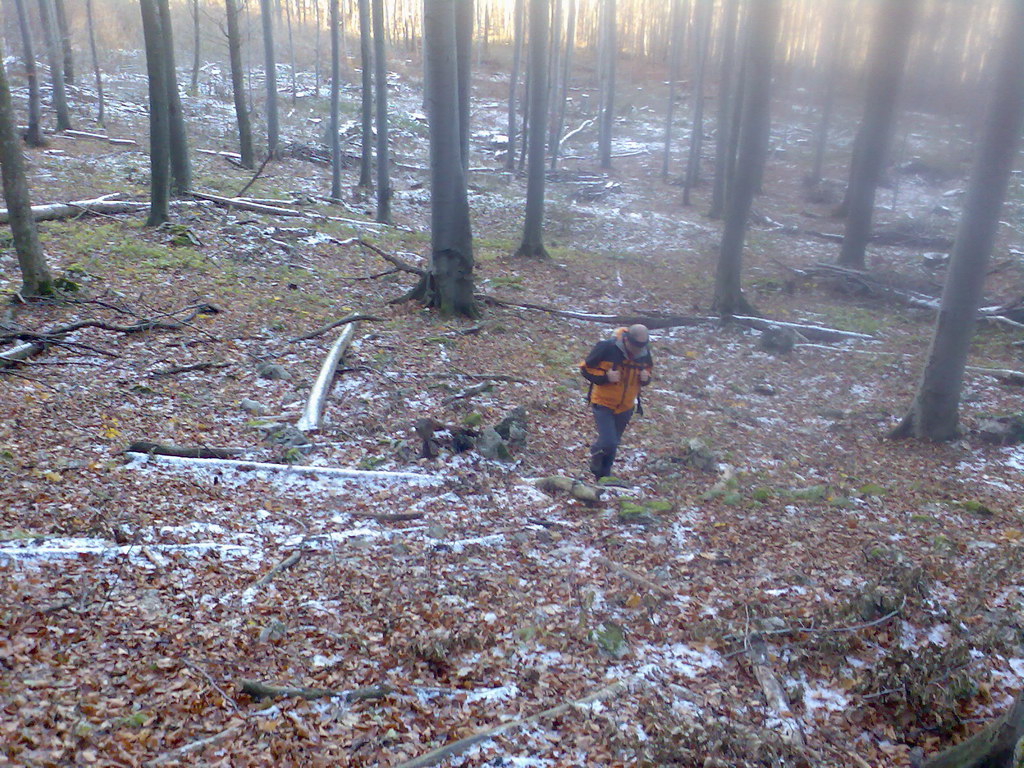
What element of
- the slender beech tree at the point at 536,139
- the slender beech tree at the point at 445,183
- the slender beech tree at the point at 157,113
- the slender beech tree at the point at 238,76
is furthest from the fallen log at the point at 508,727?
the slender beech tree at the point at 238,76

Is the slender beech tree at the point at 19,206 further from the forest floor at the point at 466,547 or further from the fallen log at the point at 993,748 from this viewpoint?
the fallen log at the point at 993,748

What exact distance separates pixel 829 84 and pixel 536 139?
65.5 feet

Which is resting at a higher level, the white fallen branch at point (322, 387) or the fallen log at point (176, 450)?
the fallen log at point (176, 450)

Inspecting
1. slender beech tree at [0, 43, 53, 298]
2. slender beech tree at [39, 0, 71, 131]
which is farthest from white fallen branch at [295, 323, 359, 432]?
slender beech tree at [39, 0, 71, 131]

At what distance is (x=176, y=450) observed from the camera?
23.0ft

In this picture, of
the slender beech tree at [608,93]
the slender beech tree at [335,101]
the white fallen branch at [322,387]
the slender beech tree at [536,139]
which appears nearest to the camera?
the white fallen branch at [322,387]

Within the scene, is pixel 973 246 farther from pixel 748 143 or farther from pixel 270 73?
pixel 270 73

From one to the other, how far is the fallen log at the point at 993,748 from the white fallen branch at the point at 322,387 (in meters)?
A: 6.46

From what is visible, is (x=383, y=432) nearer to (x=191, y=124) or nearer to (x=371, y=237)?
(x=371, y=237)

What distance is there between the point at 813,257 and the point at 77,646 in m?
21.4

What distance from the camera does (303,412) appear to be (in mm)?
8375

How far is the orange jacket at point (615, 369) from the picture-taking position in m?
7.38

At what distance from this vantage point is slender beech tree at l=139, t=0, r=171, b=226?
13719 millimetres

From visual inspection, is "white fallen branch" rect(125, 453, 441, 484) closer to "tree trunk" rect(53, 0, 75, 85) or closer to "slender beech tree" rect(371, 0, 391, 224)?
"slender beech tree" rect(371, 0, 391, 224)
